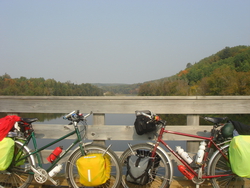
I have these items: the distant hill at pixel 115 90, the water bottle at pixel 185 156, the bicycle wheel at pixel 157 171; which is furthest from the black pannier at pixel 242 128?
the distant hill at pixel 115 90

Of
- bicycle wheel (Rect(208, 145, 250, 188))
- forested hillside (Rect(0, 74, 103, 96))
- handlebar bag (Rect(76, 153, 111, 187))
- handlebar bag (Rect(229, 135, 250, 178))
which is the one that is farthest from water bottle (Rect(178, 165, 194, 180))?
forested hillside (Rect(0, 74, 103, 96))

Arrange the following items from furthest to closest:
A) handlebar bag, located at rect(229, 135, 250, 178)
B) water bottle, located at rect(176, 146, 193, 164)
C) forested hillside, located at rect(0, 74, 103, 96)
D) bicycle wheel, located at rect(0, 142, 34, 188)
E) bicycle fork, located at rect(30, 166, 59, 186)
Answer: forested hillside, located at rect(0, 74, 103, 96), bicycle wheel, located at rect(0, 142, 34, 188), bicycle fork, located at rect(30, 166, 59, 186), water bottle, located at rect(176, 146, 193, 164), handlebar bag, located at rect(229, 135, 250, 178)

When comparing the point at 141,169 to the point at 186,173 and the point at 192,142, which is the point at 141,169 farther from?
the point at 192,142

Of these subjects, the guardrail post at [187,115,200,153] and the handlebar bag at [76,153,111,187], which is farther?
the guardrail post at [187,115,200,153]

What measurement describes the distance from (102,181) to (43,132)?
Result: 4.14ft

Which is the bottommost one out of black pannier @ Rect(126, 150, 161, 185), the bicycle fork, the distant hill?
the bicycle fork

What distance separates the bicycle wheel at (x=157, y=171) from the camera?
3.15m

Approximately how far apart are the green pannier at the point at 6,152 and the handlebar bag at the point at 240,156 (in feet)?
9.46

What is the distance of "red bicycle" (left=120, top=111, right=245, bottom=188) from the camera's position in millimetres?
3062

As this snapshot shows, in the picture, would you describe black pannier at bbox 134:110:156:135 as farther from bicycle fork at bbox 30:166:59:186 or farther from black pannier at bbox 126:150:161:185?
bicycle fork at bbox 30:166:59:186

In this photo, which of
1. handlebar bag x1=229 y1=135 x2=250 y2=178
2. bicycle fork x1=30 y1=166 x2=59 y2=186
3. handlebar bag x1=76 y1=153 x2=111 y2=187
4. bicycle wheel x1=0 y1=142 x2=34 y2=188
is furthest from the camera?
bicycle wheel x1=0 y1=142 x2=34 y2=188

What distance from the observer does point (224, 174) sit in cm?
305

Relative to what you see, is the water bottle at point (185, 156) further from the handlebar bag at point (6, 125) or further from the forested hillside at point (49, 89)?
the forested hillside at point (49, 89)

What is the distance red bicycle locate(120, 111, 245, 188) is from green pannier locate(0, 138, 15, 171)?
1.53 meters
